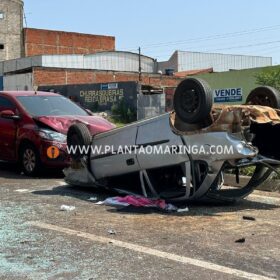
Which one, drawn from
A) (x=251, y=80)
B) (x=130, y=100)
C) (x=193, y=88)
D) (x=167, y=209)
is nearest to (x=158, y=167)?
(x=167, y=209)

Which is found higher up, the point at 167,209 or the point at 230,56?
the point at 230,56

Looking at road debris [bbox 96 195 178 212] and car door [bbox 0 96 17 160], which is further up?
car door [bbox 0 96 17 160]

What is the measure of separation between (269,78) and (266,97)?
1913 cm

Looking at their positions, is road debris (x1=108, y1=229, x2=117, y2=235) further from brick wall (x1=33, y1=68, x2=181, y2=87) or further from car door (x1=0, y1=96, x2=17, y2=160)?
brick wall (x1=33, y1=68, x2=181, y2=87)

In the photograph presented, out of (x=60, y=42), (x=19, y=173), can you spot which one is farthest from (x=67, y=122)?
(x=60, y=42)

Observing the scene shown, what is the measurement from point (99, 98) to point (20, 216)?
92.5ft

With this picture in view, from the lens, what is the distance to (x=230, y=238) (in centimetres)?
573

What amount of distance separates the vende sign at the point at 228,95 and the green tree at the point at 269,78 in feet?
8.86

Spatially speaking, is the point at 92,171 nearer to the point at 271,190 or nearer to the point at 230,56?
the point at 271,190

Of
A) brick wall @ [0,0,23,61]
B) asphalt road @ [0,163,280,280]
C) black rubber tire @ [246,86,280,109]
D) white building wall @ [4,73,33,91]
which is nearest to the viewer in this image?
asphalt road @ [0,163,280,280]

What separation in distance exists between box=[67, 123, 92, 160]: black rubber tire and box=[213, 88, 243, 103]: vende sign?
72.5 ft

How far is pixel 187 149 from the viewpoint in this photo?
6953mm

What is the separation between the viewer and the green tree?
25469 millimetres

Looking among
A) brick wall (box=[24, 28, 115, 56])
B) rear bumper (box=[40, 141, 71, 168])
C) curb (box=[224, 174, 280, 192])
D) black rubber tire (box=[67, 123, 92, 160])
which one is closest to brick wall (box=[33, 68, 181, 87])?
brick wall (box=[24, 28, 115, 56])
